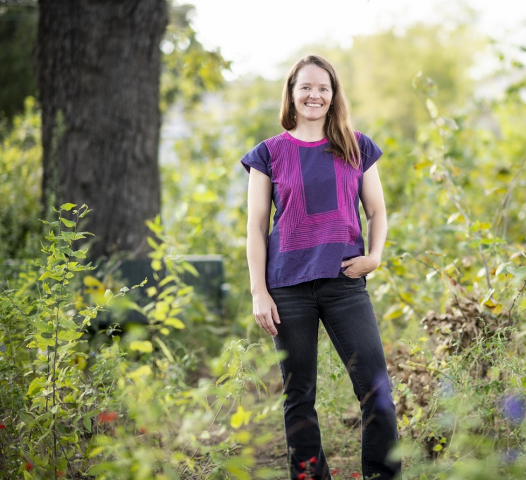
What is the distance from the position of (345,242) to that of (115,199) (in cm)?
279

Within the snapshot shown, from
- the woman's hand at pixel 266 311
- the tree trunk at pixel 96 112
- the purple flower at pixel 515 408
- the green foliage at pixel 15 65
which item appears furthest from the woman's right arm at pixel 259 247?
the green foliage at pixel 15 65

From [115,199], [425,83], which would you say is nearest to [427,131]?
[425,83]

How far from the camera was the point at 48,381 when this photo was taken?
2156 millimetres

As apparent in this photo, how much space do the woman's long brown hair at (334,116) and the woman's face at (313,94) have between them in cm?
4

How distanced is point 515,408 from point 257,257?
3.71 feet

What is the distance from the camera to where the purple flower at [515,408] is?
2.24m

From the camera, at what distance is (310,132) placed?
2.41 m

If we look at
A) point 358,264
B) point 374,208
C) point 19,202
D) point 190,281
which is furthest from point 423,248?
point 19,202

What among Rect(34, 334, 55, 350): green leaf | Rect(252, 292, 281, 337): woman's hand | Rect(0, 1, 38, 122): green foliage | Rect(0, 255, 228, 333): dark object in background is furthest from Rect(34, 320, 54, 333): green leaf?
Rect(0, 1, 38, 122): green foliage

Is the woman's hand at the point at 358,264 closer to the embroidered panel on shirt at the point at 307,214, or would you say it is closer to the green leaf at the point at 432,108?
the embroidered panel on shirt at the point at 307,214

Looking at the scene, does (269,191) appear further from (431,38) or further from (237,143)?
(431,38)

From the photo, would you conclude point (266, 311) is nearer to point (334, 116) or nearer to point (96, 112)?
point (334, 116)

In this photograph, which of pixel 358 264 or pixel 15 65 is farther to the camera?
pixel 15 65

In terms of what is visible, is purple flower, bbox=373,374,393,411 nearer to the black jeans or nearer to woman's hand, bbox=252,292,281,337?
the black jeans
